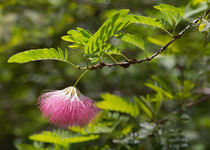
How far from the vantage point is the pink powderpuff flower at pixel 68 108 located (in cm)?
103

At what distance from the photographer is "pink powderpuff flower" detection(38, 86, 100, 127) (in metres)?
1.03

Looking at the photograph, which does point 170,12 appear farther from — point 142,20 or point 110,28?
point 110,28

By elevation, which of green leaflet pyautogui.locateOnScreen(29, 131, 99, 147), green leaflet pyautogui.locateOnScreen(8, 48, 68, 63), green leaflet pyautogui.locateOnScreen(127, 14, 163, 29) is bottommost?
green leaflet pyautogui.locateOnScreen(29, 131, 99, 147)

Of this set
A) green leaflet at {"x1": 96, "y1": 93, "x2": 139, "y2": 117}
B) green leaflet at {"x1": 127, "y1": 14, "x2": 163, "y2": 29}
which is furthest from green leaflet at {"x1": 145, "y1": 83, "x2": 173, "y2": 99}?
green leaflet at {"x1": 127, "y1": 14, "x2": 163, "y2": 29}

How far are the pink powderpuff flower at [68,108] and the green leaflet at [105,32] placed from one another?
0.75 feet

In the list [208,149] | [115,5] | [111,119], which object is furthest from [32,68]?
[208,149]

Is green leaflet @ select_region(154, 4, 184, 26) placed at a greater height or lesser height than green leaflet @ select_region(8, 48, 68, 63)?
greater

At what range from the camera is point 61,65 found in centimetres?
348

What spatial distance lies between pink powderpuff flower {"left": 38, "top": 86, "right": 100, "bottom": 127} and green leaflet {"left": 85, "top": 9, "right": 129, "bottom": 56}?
0.23m

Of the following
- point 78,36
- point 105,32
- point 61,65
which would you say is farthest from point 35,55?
point 61,65

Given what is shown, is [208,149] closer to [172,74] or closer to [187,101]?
[172,74]

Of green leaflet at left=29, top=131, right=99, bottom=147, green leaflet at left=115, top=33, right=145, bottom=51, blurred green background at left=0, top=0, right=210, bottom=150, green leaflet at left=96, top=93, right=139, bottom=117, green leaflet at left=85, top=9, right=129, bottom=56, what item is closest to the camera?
green leaflet at left=85, top=9, right=129, bottom=56

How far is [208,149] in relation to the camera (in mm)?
3668

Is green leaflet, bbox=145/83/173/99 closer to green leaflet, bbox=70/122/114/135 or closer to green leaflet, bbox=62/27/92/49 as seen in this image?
green leaflet, bbox=70/122/114/135
